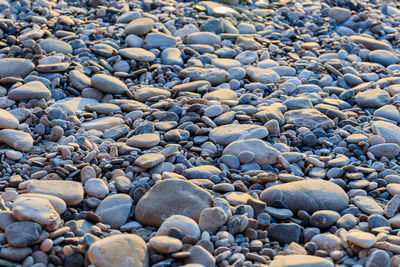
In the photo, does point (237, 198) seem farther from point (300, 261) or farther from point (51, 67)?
point (51, 67)

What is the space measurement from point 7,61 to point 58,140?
3.67ft

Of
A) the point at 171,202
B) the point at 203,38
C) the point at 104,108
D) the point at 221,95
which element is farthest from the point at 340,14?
the point at 171,202

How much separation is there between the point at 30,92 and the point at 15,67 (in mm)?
418

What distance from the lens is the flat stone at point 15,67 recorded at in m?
3.87

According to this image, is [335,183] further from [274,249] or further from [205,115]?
[205,115]

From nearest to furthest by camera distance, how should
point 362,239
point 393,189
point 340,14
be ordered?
1. point 362,239
2. point 393,189
3. point 340,14

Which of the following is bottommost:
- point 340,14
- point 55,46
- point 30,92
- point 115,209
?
point 115,209

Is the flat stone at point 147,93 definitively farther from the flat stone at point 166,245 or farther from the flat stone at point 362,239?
the flat stone at point 362,239

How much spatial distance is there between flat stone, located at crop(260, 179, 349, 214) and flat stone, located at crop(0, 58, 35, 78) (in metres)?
2.25

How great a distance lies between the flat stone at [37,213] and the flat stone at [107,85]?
1.58 metres

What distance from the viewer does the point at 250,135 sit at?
3.28 m

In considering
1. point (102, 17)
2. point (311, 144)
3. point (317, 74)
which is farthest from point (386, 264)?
point (102, 17)

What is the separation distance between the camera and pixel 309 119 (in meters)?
3.53

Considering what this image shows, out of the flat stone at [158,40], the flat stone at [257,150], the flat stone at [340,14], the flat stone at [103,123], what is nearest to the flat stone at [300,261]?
the flat stone at [257,150]
